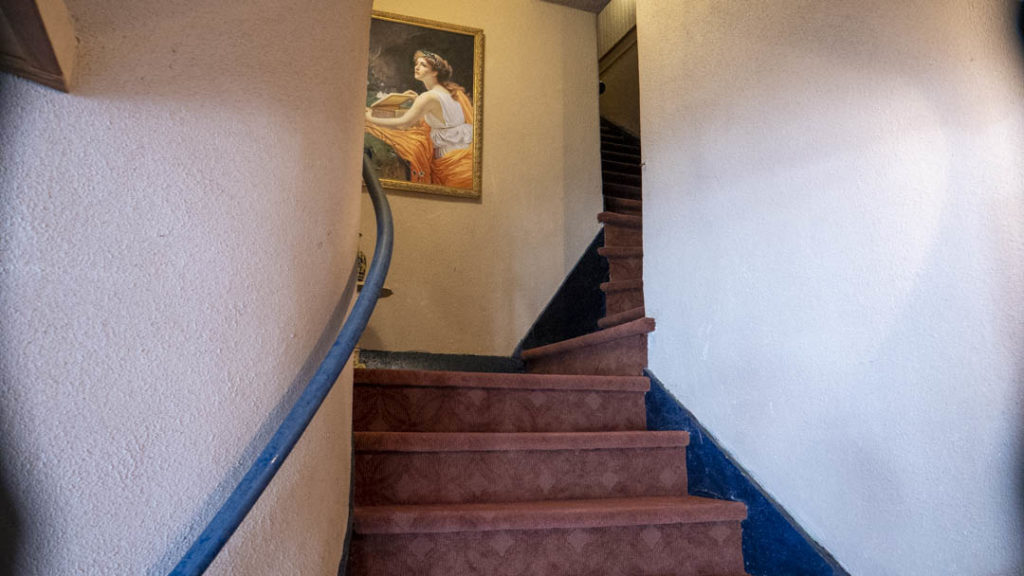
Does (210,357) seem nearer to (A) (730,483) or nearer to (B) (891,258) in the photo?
(B) (891,258)

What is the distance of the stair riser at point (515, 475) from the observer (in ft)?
5.83

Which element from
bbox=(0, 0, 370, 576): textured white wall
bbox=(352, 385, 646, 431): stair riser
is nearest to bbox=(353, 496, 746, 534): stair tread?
bbox=(352, 385, 646, 431): stair riser

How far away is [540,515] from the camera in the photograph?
65.9 inches

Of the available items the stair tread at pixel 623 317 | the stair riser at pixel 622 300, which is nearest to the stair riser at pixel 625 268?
the stair riser at pixel 622 300

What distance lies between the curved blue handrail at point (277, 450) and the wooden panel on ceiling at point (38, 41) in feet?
1.70

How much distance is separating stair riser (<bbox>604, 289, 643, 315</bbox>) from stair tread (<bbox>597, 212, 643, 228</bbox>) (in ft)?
1.28

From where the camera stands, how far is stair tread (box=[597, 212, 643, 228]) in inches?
130

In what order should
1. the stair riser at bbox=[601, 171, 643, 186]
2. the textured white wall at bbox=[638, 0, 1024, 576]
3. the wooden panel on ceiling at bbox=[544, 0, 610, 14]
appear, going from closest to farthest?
the textured white wall at bbox=[638, 0, 1024, 576] → the wooden panel on ceiling at bbox=[544, 0, 610, 14] → the stair riser at bbox=[601, 171, 643, 186]

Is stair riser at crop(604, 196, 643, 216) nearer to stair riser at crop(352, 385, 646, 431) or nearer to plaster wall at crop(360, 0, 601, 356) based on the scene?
plaster wall at crop(360, 0, 601, 356)

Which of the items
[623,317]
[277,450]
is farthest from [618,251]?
[277,450]

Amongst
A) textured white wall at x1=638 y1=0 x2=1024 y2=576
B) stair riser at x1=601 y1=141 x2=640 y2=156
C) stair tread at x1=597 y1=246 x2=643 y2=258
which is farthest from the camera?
stair riser at x1=601 y1=141 x2=640 y2=156

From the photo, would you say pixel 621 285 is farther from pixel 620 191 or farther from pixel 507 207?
pixel 620 191

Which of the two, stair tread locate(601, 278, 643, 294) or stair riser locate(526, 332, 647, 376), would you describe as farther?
stair tread locate(601, 278, 643, 294)

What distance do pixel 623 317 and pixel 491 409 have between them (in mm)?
Answer: 871
